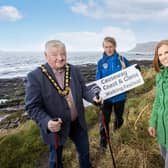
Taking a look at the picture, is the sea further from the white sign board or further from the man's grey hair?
the man's grey hair

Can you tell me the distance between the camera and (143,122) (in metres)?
5.16

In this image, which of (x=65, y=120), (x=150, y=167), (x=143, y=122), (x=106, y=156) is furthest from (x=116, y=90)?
(x=65, y=120)

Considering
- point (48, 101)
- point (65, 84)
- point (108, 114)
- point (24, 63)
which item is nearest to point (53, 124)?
point (48, 101)

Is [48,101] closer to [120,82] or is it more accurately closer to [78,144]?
[78,144]

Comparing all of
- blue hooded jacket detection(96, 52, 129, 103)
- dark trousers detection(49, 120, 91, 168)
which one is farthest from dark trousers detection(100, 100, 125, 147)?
dark trousers detection(49, 120, 91, 168)

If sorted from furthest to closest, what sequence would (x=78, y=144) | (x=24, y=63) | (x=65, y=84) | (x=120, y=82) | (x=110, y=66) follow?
(x=24, y=63), (x=120, y=82), (x=110, y=66), (x=78, y=144), (x=65, y=84)

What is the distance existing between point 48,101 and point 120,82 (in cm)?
257

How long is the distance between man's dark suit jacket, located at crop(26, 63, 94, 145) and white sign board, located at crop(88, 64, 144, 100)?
188 cm

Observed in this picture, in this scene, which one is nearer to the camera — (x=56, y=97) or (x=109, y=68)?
(x=56, y=97)

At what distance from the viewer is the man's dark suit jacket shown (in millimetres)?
3316

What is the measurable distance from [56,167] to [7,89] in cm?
2224

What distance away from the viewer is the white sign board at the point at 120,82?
556 cm

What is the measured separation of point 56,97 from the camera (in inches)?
135

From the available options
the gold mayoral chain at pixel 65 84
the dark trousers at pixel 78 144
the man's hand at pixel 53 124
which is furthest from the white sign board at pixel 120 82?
the man's hand at pixel 53 124
